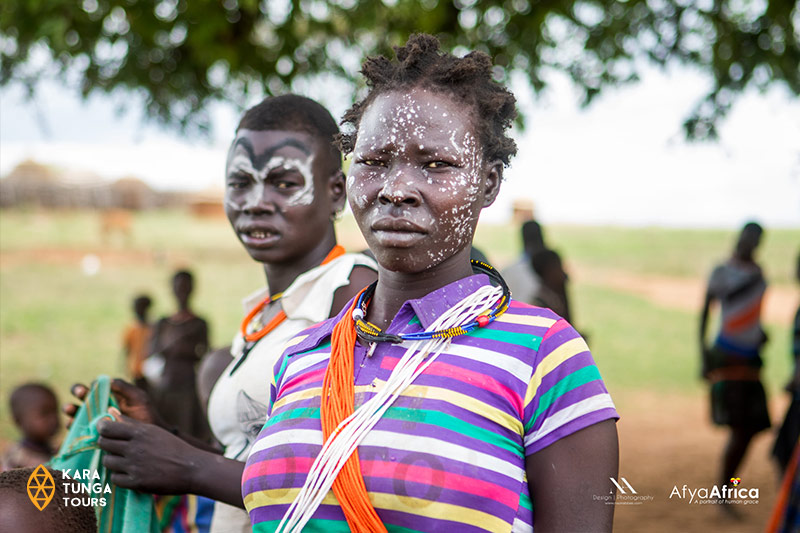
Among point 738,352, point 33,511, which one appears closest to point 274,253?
point 33,511

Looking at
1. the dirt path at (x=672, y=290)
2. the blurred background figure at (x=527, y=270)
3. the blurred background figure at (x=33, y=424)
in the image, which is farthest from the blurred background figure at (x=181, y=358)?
the dirt path at (x=672, y=290)

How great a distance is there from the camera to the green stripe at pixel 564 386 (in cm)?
134

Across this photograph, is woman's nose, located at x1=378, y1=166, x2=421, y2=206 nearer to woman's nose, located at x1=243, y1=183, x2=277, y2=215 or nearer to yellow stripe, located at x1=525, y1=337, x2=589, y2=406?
yellow stripe, located at x1=525, y1=337, x2=589, y2=406

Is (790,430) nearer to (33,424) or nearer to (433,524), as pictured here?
(433,524)

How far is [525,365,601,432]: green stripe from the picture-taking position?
4.39ft

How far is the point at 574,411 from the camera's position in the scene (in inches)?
52.0

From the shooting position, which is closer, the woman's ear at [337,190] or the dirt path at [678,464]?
the woman's ear at [337,190]

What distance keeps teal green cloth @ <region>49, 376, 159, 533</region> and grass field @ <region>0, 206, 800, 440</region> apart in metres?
7.70

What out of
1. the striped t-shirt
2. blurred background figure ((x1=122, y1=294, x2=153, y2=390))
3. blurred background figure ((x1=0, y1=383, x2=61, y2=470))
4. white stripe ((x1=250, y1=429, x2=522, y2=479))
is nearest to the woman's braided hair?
the striped t-shirt

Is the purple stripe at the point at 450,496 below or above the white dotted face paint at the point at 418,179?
below

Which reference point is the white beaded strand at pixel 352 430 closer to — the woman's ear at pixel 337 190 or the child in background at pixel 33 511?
the child in background at pixel 33 511

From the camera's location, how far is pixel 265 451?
1.52m

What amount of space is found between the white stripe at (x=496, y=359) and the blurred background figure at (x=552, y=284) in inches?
159

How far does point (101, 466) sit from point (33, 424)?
2.50 metres
